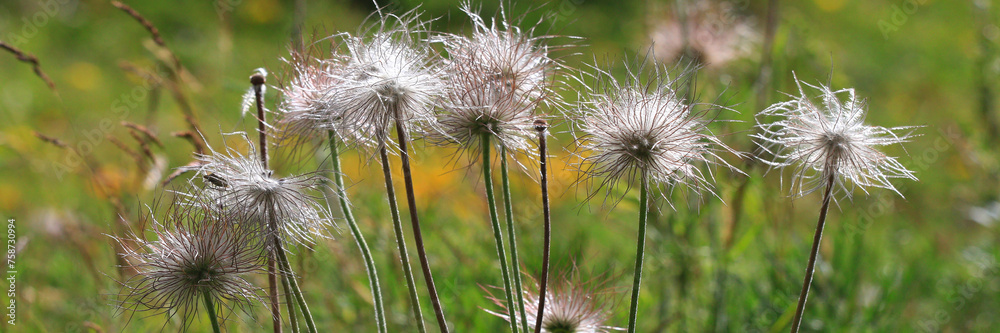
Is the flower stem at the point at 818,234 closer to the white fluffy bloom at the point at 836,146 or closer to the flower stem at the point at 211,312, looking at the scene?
the white fluffy bloom at the point at 836,146

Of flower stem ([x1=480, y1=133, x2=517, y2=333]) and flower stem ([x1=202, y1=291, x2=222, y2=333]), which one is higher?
flower stem ([x1=480, y1=133, x2=517, y2=333])

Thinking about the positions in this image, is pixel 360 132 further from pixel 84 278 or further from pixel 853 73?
pixel 853 73

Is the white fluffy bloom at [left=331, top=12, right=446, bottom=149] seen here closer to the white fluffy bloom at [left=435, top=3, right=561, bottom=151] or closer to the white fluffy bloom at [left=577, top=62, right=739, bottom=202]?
the white fluffy bloom at [left=435, top=3, right=561, bottom=151]

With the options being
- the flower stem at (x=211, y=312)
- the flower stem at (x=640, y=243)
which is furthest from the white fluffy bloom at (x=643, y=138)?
the flower stem at (x=211, y=312)

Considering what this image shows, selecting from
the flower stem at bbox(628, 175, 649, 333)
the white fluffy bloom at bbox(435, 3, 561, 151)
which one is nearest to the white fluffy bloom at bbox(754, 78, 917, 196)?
the flower stem at bbox(628, 175, 649, 333)

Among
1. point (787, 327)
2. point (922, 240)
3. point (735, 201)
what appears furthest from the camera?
point (922, 240)

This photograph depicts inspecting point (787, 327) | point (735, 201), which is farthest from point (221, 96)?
point (787, 327)

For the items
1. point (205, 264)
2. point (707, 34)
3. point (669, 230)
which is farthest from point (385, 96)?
point (707, 34)

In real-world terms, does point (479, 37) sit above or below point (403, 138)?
above

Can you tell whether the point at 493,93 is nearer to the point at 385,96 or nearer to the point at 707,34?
the point at 385,96
